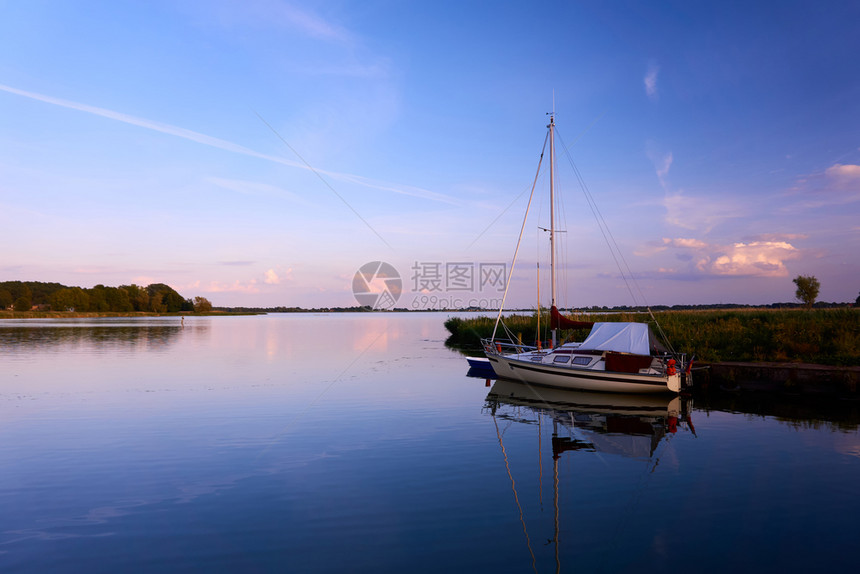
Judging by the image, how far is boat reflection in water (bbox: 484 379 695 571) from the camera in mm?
16375

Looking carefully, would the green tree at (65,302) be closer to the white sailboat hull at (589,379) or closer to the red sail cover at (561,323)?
the white sailboat hull at (589,379)

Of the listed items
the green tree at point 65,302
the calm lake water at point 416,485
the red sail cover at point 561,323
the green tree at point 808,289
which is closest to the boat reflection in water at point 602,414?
the calm lake water at point 416,485

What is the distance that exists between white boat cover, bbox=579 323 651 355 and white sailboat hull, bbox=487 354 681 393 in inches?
56.1

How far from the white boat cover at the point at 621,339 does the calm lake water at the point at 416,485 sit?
3.10 meters

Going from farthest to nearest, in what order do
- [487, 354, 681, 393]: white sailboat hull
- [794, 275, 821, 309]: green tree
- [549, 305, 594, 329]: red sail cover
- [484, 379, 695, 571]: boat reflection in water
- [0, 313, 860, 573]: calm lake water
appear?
[794, 275, 821, 309]: green tree < [549, 305, 594, 329]: red sail cover < [487, 354, 681, 393]: white sailboat hull < [484, 379, 695, 571]: boat reflection in water < [0, 313, 860, 573]: calm lake water

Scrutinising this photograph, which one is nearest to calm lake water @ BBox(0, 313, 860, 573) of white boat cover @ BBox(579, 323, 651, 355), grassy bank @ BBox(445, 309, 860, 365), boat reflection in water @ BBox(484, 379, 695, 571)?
boat reflection in water @ BBox(484, 379, 695, 571)

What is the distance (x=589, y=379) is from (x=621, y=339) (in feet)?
9.77

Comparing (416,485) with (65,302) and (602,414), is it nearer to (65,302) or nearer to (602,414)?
(602,414)

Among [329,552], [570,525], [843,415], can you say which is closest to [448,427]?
[570,525]

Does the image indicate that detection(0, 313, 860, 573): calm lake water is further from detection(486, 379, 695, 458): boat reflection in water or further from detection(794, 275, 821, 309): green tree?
detection(794, 275, 821, 309): green tree

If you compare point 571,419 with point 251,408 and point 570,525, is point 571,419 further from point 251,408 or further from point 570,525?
point 251,408

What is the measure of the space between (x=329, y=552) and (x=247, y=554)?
1508 millimetres

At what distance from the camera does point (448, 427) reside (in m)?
20.1

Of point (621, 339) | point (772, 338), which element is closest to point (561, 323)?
point (621, 339)
